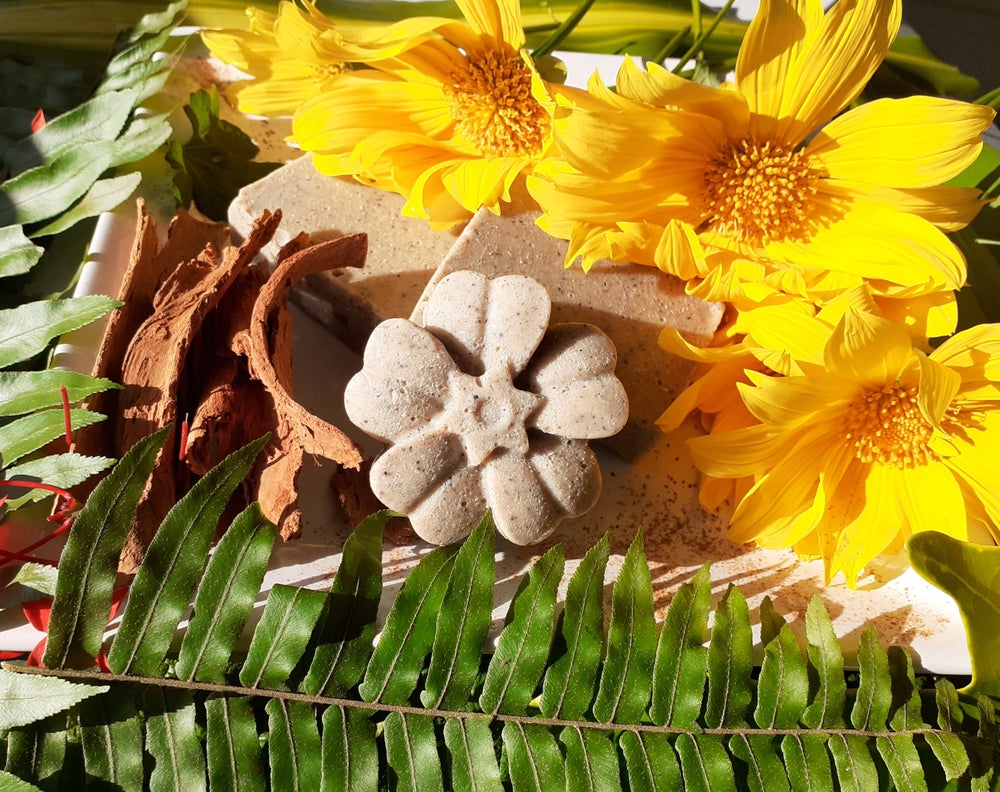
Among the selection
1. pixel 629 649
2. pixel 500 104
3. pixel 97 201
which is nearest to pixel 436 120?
pixel 500 104

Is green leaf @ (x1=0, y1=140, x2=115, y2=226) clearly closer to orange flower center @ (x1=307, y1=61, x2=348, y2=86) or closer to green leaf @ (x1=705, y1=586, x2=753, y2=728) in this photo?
A: orange flower center @ (x1=307, y1=61, x2=348, y2=86)

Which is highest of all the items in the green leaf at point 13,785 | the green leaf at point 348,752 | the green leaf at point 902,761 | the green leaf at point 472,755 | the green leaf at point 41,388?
the green leaf at point 41,388

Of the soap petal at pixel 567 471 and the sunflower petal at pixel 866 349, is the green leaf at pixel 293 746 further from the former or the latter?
the sunflower petal at pixel 866 349

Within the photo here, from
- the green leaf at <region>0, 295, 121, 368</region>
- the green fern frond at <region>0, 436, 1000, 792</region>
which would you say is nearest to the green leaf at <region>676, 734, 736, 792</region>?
the green fern frond at <region>0, 436, 1000, 792</region>

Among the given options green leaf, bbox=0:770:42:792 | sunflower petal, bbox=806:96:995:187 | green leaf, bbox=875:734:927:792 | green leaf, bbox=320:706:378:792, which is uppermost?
sunflower petal, bbox=806:96:995:187

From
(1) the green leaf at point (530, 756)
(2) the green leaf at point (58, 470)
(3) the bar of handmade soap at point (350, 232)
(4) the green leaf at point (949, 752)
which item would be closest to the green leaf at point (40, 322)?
(2) the green leaf at point (58, 470)

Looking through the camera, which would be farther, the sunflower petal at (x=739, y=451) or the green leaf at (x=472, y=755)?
the sunflower petal at (x=739, y=451)
